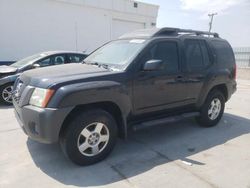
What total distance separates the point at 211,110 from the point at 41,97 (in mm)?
3732

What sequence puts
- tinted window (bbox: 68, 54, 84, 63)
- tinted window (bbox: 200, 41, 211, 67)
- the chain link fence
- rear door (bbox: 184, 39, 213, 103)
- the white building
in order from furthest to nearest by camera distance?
the chain link fence, the white building, tinted window (bbox: 68, 54, 84, 63), tinted window (bbox: 200, 41, 211, 67), rear door (bbox: 184, 39, 213, 103)

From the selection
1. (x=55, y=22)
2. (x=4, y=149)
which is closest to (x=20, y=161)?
(x=4, y=149)

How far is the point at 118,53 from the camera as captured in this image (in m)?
4.26

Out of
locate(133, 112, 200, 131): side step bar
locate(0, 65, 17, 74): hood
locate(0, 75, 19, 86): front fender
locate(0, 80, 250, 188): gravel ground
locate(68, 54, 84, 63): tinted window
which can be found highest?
locate(68, 54, 84, 63): tinted window

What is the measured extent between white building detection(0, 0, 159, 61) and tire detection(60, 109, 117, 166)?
1107cm

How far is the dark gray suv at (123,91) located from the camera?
3.17 metres

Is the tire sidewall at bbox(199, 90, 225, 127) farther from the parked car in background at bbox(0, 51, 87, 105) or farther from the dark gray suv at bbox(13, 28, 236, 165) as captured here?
the parked car in background at bbox(0, 51, 87, 105)

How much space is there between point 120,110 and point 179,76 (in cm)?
142

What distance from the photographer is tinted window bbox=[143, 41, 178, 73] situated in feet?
13.5

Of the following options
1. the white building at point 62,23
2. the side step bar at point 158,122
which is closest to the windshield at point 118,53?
the side step bar at point 158,122

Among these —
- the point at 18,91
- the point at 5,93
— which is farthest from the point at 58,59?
the point at 18,91

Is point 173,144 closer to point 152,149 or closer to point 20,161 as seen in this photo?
point 152,149

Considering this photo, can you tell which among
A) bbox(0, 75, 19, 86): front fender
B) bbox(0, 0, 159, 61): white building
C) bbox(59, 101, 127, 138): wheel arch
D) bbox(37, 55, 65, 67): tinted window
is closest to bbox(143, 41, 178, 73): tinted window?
bbox(59, 101, 127, 138): wheel arch

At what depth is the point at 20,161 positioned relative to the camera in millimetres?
3613
